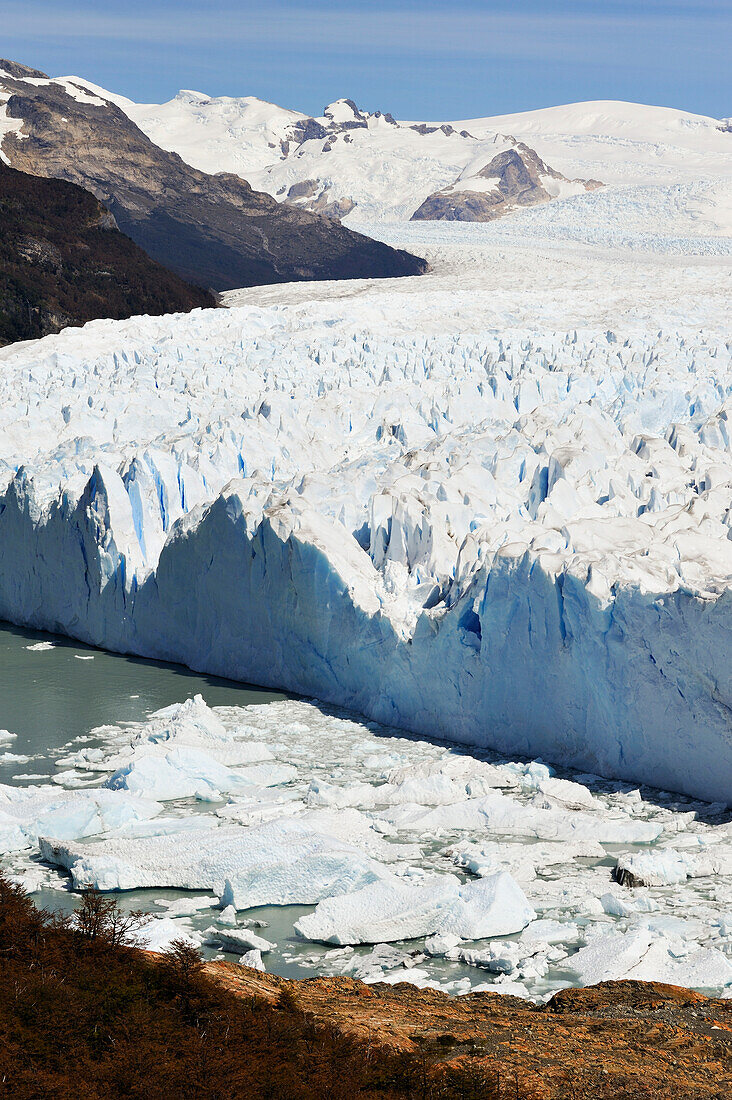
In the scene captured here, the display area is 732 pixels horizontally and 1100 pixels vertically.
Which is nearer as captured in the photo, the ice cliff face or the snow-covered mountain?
the ice cliff face

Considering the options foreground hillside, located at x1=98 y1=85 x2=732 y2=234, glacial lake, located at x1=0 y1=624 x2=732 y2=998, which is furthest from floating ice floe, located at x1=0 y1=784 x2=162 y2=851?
foreground hillside, located at x1=98 y1=85 x2=732 y2=234

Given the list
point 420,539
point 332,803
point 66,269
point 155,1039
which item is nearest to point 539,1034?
point 155,1039

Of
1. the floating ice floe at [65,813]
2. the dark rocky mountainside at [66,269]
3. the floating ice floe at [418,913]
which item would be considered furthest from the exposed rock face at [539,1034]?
the dark rocky mountainside at [66,269]

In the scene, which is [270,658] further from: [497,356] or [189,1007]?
[497,356]

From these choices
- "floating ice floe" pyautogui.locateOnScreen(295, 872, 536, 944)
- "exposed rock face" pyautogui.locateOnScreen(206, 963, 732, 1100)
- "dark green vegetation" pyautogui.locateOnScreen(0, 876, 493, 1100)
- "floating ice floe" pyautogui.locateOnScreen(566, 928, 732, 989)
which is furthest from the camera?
"floating ice floe" pyautogui.locateOnScreen(295, 872, 536, 944)

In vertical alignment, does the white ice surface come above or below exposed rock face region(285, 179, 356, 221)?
below

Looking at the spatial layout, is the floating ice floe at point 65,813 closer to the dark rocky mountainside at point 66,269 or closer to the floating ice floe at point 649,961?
the floating ice floe at point 649,961

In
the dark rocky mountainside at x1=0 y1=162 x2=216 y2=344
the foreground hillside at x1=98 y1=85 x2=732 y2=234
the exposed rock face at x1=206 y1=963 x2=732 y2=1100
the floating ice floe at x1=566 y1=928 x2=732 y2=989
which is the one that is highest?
the foreground hillside at x1=98 y1=85 x2=732 y2=234

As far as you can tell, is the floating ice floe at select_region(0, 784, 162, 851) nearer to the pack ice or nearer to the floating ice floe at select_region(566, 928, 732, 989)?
the pack ice
